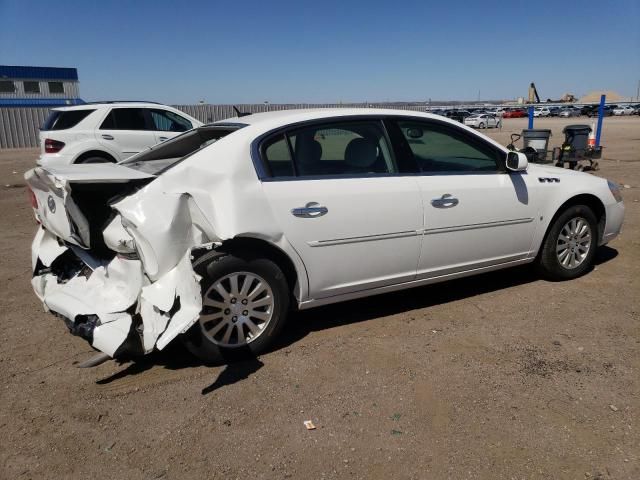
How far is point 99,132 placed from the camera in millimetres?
10109

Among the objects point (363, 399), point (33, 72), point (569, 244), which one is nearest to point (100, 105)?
point (569, 244)

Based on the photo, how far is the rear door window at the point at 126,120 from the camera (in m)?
10.3

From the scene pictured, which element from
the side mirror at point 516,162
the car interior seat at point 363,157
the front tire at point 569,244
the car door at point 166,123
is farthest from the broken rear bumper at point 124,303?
the car door at point 166,123

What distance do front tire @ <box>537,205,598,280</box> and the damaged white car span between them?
281mm

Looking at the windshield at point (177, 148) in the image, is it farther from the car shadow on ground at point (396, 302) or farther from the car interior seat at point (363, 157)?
the car shadow on ground at point (396, 302)

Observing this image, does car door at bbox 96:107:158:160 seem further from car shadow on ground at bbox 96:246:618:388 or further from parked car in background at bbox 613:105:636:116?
parked car in background at bbox 613:105:636:116

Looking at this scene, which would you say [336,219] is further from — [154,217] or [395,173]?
[154,217]

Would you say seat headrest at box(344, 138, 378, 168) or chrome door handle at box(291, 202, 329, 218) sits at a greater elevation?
seat headrest at box(344, 138, 378, 168)

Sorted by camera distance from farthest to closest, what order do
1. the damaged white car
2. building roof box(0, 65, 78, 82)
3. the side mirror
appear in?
1. building roof box(0, 65, 78, 82)
2. the side mirror
3. the damaged white car

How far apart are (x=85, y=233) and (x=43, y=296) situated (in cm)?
79

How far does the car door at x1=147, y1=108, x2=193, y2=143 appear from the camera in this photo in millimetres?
10672

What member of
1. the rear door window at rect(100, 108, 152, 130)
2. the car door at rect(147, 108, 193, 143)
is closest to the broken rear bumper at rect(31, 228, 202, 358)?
the rear door window at rect(100, 108, 152, 130)

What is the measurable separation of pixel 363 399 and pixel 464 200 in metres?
1.86

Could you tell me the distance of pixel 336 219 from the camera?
146 inches
